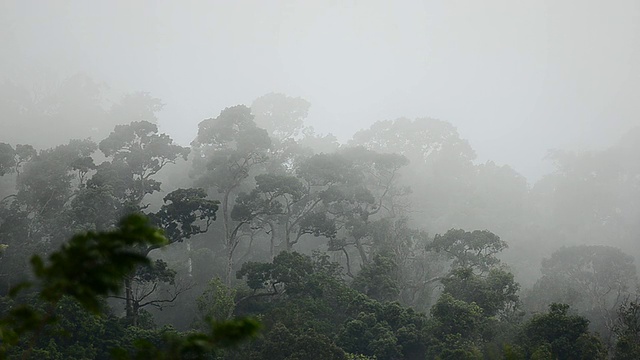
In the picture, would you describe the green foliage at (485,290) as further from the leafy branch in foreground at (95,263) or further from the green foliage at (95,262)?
the green foliage at (95,262)

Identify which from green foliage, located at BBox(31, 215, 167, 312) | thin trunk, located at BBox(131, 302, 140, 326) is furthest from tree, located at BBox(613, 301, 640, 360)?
thin trunk, located at BBox(131, 302, 140, 326)

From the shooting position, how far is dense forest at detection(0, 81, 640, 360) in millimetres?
18719

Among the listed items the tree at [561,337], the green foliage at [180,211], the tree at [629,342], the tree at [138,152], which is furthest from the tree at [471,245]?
the tree at [138,152]

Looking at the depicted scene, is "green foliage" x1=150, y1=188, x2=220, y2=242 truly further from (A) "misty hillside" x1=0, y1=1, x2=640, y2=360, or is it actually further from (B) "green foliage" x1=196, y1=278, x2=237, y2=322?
(B) "green foliage" x1=196, y1=278, x2=237, y2=322

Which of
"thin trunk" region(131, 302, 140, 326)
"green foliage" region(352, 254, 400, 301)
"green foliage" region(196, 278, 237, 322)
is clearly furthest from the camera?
"green foliage" region(352, 254, 400, 301)

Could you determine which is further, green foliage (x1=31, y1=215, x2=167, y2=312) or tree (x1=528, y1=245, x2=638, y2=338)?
tree (x1=528, y1=245, x2=638, y2=338)

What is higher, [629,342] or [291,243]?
[291,243]

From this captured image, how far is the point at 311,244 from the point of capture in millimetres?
38688

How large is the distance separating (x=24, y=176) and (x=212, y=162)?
13.4 m

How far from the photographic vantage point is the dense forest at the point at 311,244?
1872cm

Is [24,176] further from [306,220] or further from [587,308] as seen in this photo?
[587,308]

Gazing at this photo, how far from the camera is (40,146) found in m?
52.5

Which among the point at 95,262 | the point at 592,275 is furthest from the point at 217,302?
the point at 592,275

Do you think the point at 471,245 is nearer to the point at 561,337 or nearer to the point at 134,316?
the point at 561,337
